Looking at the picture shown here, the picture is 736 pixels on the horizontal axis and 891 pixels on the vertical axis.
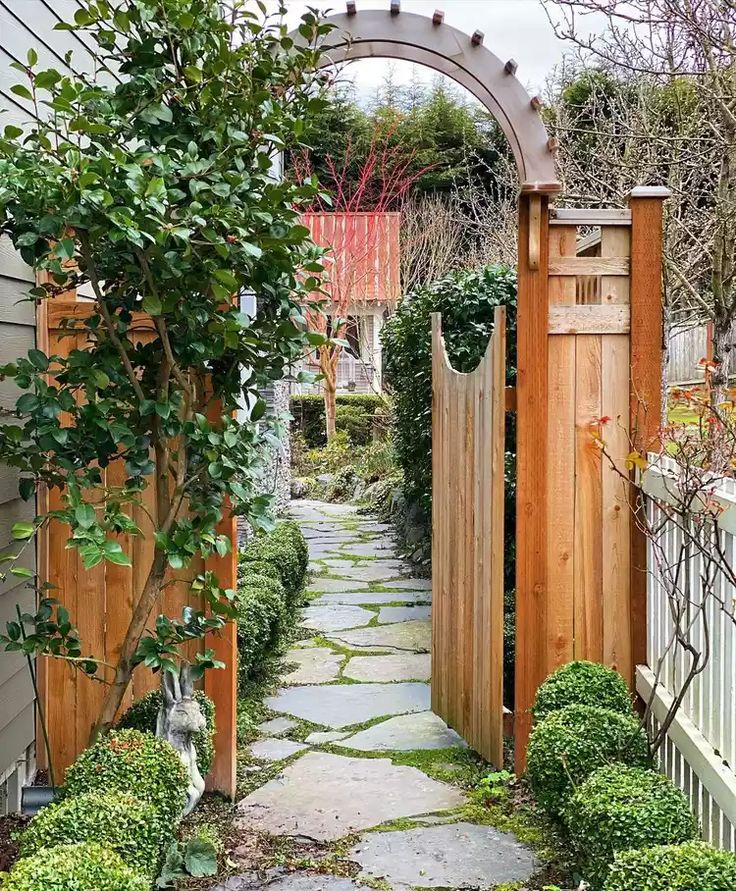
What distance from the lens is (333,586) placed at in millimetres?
7809

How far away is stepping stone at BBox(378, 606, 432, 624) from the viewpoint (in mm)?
6695

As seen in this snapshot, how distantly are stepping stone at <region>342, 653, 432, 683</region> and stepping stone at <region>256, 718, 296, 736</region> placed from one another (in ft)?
2.62

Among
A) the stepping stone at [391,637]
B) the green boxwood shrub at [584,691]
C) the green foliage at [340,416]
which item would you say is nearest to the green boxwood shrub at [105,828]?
the green boxwood shrub at [584,691]

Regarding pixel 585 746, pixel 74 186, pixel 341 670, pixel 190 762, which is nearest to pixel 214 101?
pixel 74 186

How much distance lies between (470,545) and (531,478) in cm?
50

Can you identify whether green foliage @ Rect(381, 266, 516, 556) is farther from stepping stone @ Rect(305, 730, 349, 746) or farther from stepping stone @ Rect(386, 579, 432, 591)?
stepping stone @ Rect(305, 730, 349, 746)

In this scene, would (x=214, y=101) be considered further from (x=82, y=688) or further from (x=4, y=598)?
(x=82, y=688)

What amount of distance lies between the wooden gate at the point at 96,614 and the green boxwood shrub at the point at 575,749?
1164mm

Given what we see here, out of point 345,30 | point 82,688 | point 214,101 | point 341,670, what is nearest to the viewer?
point 214,101

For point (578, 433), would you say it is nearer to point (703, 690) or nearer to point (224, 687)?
point (703, 690)

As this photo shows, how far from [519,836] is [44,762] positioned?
5.71 feet

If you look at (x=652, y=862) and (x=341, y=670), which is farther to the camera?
(x=341, y=670)

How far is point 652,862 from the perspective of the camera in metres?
2.12

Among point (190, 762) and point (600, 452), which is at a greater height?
point (600, 452)
